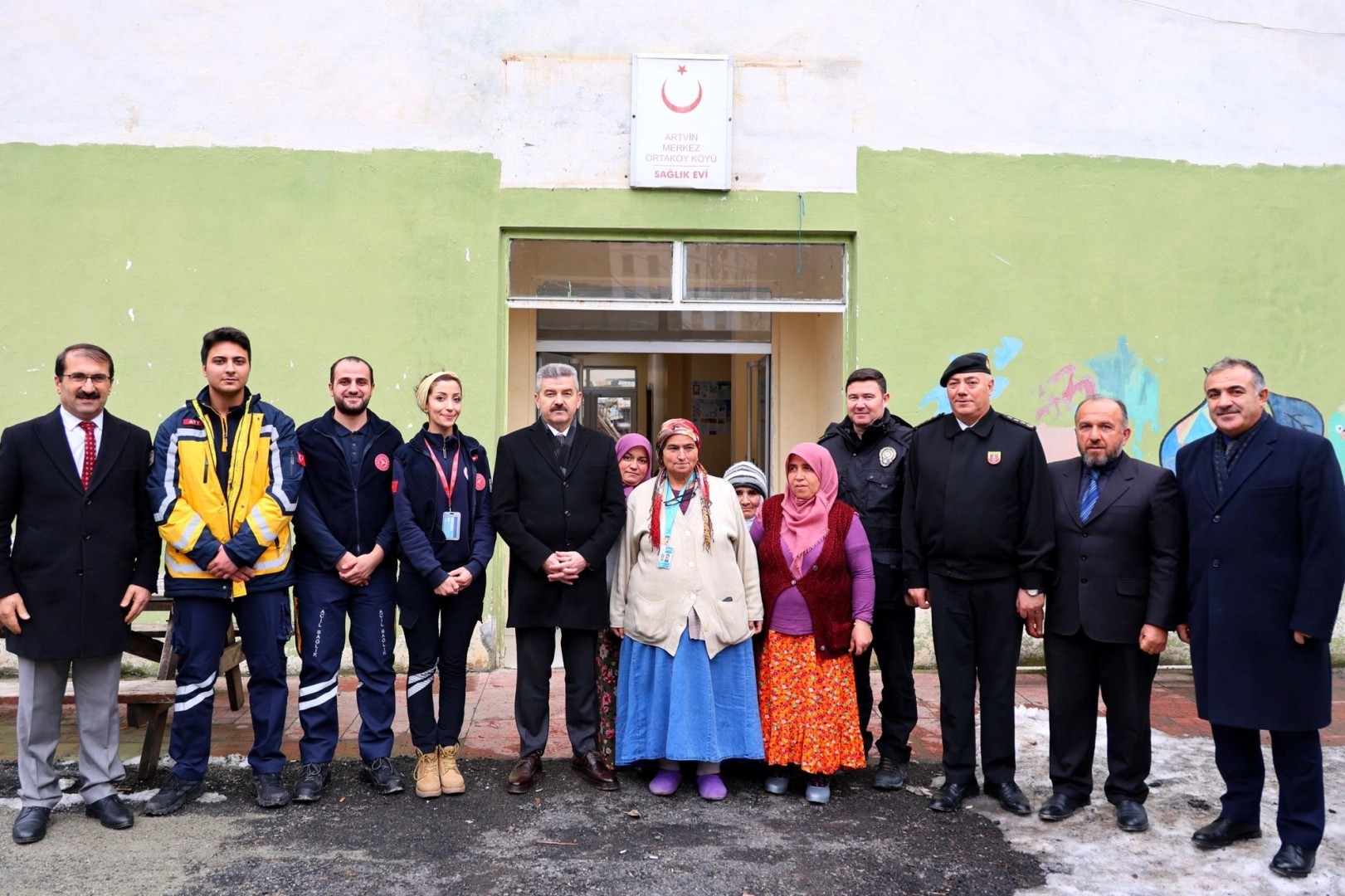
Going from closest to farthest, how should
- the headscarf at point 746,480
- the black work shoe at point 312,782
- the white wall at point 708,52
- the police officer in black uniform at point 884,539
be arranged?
1. the black work shoe at point 312,782
2. the police officer in black uniform at point 884,539
3. the headscarf at point 746,480
4. the white wall at point 708,52

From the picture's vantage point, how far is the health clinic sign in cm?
704

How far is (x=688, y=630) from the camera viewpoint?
4691mm

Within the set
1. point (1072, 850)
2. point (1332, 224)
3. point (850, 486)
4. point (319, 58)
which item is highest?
point (319, 58)

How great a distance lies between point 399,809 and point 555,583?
1.17 meters

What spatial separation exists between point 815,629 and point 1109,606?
1.24 m

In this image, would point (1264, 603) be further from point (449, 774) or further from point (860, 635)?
point (449, 774)

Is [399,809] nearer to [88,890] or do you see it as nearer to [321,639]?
[321,639]

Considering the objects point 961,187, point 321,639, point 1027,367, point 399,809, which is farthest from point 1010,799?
point 961,187

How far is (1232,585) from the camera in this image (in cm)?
407

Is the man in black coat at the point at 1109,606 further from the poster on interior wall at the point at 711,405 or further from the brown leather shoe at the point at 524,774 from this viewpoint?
the poster on interior wall at the point at 711,405

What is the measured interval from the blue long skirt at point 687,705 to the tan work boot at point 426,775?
831 mm

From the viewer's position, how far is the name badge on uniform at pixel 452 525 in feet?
15.5

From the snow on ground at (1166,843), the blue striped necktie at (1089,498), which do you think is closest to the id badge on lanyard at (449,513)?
the snow on ground at (1166,843)

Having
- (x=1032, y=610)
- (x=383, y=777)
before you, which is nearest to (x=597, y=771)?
(x=383, y=777)
